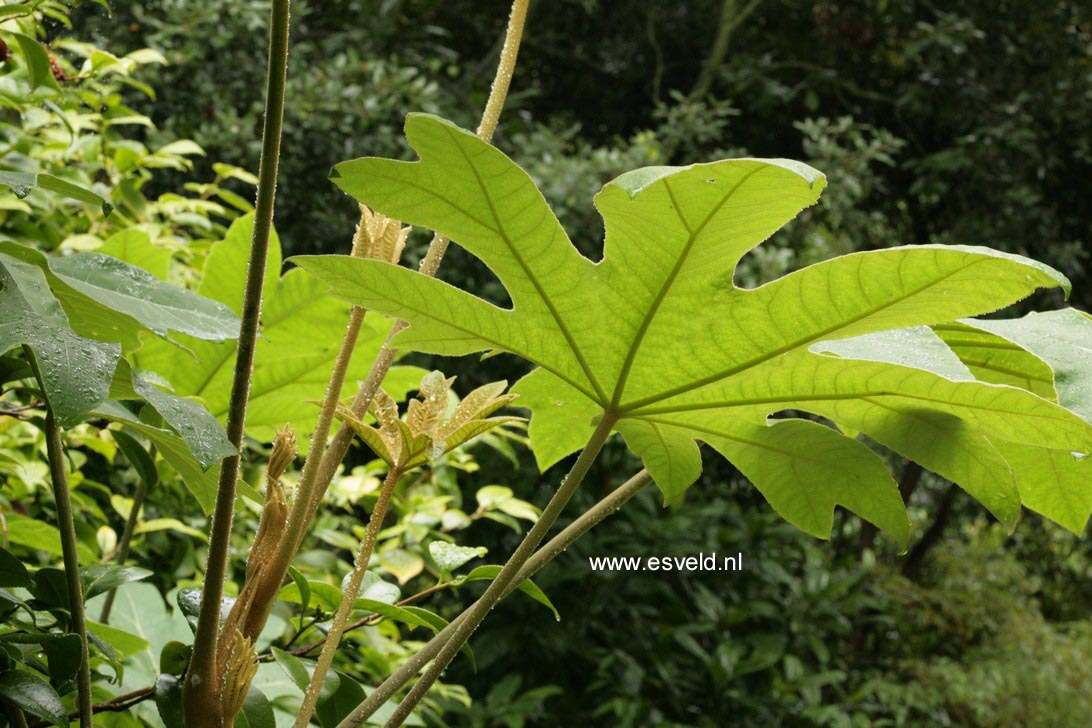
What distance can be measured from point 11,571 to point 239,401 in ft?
0.63

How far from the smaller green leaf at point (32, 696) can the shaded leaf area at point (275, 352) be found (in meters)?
0.27

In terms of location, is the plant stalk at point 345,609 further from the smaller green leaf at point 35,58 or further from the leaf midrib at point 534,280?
the smaller green leaf at point 35,58

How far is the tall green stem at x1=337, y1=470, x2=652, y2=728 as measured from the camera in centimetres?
41

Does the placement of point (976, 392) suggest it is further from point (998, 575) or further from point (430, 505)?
point (998, 575)

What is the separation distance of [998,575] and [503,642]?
2302mm

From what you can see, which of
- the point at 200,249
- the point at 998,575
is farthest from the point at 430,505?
the point at 998,575

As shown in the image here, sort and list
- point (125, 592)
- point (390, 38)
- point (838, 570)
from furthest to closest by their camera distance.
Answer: point (390, 38)
point (838, 570)
point (125, 592)

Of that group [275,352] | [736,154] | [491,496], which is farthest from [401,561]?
[736,154]

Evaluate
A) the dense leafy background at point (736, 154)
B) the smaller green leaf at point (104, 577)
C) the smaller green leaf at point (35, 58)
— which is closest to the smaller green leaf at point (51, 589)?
the smaller green leaf at point (104, 577)

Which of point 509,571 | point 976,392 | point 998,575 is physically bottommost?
point 998,575

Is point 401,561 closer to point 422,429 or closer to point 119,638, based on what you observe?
point 119,638

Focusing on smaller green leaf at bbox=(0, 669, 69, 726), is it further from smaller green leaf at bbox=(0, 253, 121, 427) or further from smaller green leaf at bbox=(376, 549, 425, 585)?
smaller green leaf at bbox=(376, 549, 425, 585)

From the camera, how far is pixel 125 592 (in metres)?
0.85

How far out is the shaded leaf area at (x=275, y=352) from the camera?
66 cm
